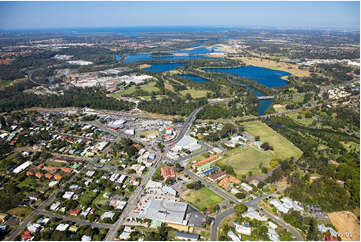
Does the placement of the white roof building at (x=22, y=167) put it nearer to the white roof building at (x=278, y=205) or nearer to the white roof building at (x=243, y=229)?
the white roof building at (x=243, y=229)

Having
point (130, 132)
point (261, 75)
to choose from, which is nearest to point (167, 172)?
point (130, 132)

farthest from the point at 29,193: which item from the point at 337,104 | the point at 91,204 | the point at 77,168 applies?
the point at 337,104

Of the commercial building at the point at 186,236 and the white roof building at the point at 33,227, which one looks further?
the white roof building at the point at 33,227

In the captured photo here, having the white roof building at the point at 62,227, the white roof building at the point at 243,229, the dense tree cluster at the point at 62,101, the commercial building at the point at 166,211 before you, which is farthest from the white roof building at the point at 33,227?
the dense tree cluster at the point at 62,101

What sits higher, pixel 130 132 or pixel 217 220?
pixel 130 132

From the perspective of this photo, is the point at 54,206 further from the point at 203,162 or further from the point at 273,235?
the point at 273,235

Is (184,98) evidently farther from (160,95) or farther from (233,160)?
(233,160)

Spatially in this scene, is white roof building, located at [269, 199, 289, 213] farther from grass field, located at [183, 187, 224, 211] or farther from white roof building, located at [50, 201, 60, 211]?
white roof building, located at [50, 201, 60, 211]
